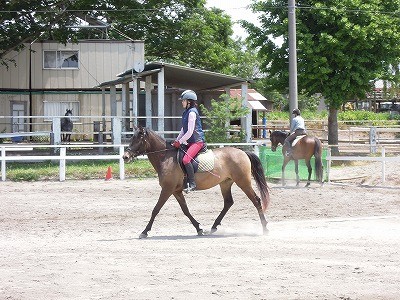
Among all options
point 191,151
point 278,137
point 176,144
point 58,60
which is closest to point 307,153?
point 278,137

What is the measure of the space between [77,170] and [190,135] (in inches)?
531

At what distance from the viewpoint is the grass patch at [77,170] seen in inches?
1031

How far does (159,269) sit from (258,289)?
5.67 ft

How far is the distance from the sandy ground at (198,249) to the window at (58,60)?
20.3 m

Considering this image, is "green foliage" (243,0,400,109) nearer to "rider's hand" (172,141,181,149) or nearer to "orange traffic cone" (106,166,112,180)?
"orange traffic cone" (106,166,112,180)

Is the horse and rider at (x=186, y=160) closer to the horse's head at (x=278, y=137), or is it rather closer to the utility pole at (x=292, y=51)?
the horse's head at (x=278, y=137)

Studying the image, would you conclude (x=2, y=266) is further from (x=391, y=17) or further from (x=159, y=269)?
(x=391, y=17)

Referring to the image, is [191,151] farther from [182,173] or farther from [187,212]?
[187,212]

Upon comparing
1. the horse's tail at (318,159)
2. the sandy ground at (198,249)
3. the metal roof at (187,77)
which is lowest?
the sandy ground at (198,249)

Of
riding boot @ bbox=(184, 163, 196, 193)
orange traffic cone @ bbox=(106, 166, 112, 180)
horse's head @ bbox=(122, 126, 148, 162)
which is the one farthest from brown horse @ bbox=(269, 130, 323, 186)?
horse's head @ bbox=(122, 126, 148, 162)

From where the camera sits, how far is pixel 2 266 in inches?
436

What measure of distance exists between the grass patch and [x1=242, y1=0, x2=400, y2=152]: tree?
36.8ft

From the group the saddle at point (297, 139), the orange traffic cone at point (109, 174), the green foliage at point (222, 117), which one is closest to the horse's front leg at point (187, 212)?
the saddle at point (297, 139)

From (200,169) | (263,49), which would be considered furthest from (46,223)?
(263,49)
